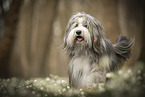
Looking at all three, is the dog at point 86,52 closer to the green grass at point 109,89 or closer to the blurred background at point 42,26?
the green grass at point 109,89

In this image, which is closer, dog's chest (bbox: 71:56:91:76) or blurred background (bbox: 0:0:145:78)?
dog's chest (bbox: 71:56:91:76)

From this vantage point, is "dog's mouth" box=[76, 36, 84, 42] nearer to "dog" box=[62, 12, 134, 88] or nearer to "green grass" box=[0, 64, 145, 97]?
"dog" box=[62, 12, 134, 88]

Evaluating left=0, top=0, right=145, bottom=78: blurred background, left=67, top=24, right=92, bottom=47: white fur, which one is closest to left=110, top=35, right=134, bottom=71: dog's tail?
left=67, top=24, right=92, bottom=47: white fur

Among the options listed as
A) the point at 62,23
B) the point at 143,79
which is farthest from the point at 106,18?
the point at 62,23

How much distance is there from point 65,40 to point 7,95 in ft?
5.66

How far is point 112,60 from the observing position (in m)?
4.46

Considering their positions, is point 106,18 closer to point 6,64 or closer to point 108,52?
point 108,52

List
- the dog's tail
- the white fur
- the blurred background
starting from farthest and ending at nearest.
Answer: the blurred background
the dog's tail
the white fur

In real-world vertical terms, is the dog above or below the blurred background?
below

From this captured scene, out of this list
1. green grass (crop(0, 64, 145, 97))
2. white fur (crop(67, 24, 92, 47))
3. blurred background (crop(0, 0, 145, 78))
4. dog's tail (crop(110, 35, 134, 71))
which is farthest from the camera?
blurred background (crop(0, 0, 145, 78))

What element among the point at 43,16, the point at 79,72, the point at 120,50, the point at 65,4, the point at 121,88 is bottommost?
the point at 121,88

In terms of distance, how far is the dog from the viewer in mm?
4094

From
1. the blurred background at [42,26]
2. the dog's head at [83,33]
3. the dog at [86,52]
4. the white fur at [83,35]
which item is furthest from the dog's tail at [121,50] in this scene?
the blurred background at [42,26]

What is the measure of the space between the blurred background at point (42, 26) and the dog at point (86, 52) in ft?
8.95
